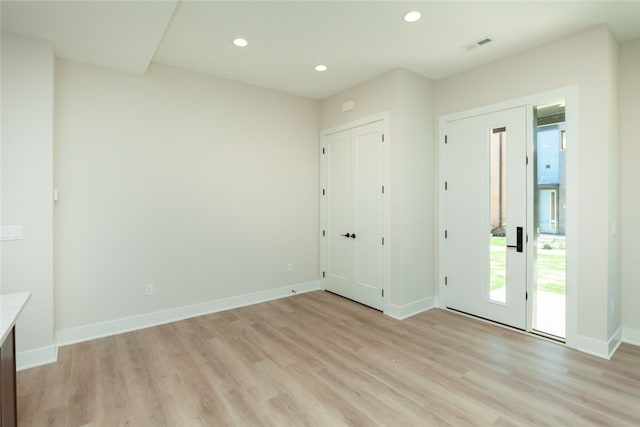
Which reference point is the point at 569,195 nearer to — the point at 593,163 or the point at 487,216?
the point at 593,163

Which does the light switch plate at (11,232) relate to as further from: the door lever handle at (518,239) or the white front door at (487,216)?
the door lever handle at (518,239)

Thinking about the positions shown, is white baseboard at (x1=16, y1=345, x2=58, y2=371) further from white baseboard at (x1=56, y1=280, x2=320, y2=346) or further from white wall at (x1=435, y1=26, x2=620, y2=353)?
white wall at (x1=435, y1=26, x2=620, y2=353)

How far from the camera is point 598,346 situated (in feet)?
9.48

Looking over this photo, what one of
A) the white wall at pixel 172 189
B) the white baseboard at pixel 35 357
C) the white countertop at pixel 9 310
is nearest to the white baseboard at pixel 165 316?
the white wall at pixel 172 189

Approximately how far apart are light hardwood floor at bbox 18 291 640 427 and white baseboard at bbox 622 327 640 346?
120 mm

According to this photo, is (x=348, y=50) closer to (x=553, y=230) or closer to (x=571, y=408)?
(x=553, y=230)

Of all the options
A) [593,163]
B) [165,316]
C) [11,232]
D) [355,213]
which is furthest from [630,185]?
[11,232]

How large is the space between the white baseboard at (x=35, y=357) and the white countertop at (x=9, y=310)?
1.31 meters

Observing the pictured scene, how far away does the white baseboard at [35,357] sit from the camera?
8.91ft

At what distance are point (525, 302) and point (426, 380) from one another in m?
1.68

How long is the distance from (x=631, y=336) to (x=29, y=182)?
229 inches

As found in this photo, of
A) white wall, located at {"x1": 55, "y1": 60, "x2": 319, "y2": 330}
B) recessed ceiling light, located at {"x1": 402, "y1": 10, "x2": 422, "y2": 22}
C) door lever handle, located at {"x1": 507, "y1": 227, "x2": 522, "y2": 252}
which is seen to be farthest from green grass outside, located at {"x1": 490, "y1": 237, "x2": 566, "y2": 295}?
white wall, located at {"x1": 55, "y1": 60, "x2": 319, "y2": 330}

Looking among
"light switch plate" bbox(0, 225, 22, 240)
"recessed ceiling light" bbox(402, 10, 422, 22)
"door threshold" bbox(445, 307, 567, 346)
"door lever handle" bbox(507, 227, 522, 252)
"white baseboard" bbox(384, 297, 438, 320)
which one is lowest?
"door threshold" bbox(445, 307, 567, 346)

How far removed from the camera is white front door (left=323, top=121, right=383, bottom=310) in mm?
4191
